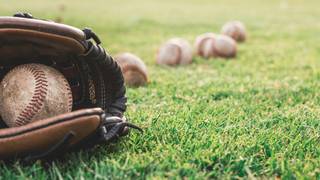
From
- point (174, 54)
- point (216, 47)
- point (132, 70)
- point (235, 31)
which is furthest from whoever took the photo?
point (235, 31)

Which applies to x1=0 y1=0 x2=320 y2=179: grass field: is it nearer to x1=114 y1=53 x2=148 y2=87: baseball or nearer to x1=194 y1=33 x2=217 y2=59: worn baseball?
x1=114 y1=53 x2=148 y2=87: baseball

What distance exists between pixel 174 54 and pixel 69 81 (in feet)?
11.3

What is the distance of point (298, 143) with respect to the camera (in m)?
2.76

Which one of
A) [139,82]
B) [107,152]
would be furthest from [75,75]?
[139,82]

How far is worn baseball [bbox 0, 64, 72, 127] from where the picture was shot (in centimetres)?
258

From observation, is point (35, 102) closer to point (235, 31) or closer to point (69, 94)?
point (69, 94)

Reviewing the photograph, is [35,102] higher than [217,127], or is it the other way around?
[35,102]

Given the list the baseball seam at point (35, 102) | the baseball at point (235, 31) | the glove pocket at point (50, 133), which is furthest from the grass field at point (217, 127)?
the baseball at point (235, 31)

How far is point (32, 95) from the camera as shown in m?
2.59

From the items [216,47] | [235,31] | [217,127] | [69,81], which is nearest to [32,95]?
[69,81]

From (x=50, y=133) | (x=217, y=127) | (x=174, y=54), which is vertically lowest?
(x=174, y=54)

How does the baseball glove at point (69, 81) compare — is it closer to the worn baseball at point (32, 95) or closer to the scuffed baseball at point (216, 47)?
the worn baseball at point (32, 95)

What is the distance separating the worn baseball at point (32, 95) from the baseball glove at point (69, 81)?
0.12m

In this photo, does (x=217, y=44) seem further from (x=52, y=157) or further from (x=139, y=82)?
(x=52, y=157)
